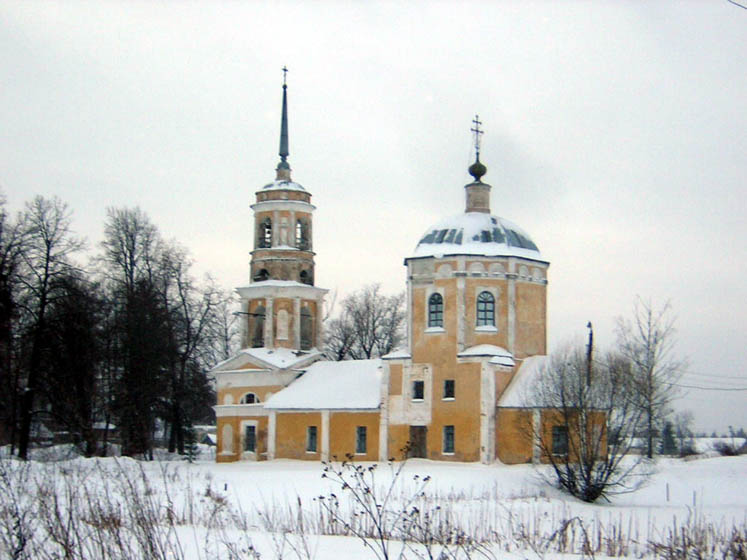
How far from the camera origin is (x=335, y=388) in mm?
36375

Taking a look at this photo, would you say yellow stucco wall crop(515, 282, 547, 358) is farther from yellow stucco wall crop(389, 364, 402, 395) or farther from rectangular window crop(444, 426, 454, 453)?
yellow stucco wall crop(389, 364, 402, 395)

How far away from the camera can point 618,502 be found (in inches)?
953

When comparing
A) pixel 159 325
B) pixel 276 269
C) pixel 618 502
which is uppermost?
pixel 276 269

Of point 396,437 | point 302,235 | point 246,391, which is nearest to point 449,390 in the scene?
point 396,437

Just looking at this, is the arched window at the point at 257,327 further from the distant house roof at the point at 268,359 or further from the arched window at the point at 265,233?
the arched window at the point at 265,233

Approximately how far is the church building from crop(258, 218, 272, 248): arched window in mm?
4539

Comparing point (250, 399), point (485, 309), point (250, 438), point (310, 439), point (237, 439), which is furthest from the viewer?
point (250, 399)

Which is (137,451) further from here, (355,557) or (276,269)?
(355,557)

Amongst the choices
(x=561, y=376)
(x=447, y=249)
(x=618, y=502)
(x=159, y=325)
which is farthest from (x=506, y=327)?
(x=159, y=325)

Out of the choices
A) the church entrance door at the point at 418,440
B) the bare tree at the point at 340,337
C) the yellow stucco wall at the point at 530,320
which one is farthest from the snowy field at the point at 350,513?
the bare tree at the point at 340,337

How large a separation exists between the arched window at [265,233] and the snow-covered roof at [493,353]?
11262 millimetres

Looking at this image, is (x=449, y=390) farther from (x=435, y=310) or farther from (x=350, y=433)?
(x=350, y=433)

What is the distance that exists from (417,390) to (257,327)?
9089mm

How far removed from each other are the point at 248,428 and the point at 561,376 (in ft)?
50.9
